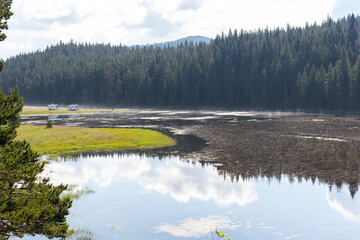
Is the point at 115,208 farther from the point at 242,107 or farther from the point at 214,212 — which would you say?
the point at 242,107

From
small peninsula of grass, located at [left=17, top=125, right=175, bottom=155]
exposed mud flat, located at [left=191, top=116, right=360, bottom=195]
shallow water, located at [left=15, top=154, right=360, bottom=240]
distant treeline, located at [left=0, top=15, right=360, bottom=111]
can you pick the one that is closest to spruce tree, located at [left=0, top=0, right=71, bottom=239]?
shallow water, located at [left=15, top=154, right=360, bottom=240]

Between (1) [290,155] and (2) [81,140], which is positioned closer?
(1) [290,155]

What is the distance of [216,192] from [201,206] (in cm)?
313

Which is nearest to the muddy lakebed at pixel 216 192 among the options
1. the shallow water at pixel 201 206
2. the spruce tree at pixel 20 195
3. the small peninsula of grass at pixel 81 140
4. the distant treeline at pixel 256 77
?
the shallow water at pixel 201 206

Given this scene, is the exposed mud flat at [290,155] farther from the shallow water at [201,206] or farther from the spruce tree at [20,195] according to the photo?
the spruce tree at [20,195]

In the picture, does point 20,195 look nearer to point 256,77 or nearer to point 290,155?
point 290,155

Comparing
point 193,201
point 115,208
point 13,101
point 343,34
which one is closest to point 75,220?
point 115,208

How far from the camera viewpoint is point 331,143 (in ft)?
158

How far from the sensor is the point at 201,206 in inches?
911

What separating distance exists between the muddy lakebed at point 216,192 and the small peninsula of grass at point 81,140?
4203mm

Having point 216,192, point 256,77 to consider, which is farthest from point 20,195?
point 256,77

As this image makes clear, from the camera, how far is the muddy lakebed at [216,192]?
63.2ft

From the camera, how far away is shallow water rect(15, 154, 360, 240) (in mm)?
18828

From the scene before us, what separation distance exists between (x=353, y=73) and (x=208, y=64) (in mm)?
76167
